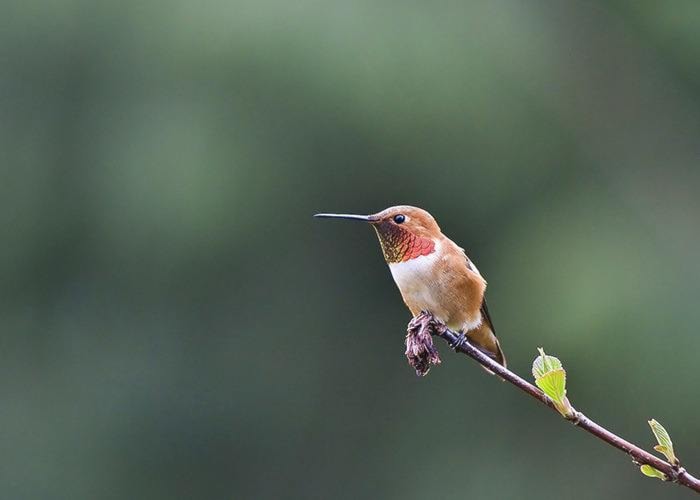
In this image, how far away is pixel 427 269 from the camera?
285cm

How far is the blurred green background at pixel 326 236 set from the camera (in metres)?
7.77

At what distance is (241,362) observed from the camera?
8.99 metres

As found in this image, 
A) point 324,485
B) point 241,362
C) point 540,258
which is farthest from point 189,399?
point 540,258

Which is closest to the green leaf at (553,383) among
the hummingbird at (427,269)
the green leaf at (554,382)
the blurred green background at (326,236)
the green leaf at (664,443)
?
the green leaf at (554,382)

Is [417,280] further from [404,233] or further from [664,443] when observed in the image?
[664,443]

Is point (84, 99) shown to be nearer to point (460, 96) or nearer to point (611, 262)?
point (460, 96)

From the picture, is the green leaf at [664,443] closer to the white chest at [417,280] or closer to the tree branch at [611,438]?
the tree branch at [611,438]

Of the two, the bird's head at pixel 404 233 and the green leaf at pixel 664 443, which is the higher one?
the green leaf at pixel 664 443

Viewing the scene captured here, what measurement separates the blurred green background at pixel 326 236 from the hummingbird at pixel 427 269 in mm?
4380

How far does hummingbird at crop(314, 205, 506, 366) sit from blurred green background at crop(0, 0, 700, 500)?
4.38m

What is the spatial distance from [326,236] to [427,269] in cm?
589

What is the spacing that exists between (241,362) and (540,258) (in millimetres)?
2587

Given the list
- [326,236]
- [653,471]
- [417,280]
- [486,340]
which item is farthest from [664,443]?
[326,236]

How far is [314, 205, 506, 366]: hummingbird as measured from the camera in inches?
110
